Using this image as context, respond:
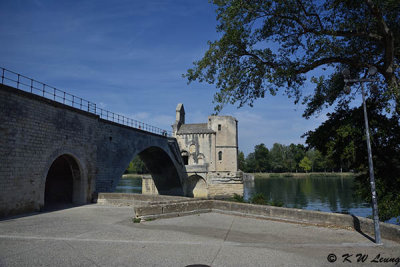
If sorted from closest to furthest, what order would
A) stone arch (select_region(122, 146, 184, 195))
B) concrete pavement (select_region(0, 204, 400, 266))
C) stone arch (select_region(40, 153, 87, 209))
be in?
concrete pavement (select_region(0, 204, 400, 266))
stone arch (select_region(40, 153, 87, 209))
stone arch (select_region(122, 146, 184, 195))

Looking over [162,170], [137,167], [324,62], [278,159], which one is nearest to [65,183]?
[324,62]

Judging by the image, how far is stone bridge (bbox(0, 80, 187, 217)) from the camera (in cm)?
1105

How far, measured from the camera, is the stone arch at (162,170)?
3038 cm

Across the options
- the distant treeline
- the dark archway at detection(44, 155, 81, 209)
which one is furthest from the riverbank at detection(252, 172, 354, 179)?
the dark archway at detection(44, 155, 81, 209)

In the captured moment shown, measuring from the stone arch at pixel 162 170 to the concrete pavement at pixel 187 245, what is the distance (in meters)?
21.5

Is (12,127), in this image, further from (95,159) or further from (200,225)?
(200,225)

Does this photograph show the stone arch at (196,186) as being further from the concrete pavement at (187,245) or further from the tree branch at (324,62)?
the concrete pavement at (187,245)

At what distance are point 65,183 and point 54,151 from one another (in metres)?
4.39

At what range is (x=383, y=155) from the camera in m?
10.3

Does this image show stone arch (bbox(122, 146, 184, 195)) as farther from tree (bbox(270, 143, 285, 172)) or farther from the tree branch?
tree (bbox(270, 143, 285, 172))

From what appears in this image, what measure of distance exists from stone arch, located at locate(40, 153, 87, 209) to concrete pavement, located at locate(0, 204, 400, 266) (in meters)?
7.53

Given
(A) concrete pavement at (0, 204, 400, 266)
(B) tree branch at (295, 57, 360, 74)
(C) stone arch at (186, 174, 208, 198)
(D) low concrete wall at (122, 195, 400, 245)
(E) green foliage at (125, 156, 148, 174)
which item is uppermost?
(B) tree branch at (295, 57, 360, 74)

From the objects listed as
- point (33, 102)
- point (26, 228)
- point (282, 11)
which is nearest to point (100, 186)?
point (33, 102)

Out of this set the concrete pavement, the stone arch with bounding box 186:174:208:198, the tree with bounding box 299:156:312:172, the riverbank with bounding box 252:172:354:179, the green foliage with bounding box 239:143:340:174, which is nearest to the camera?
the concrete pavement
